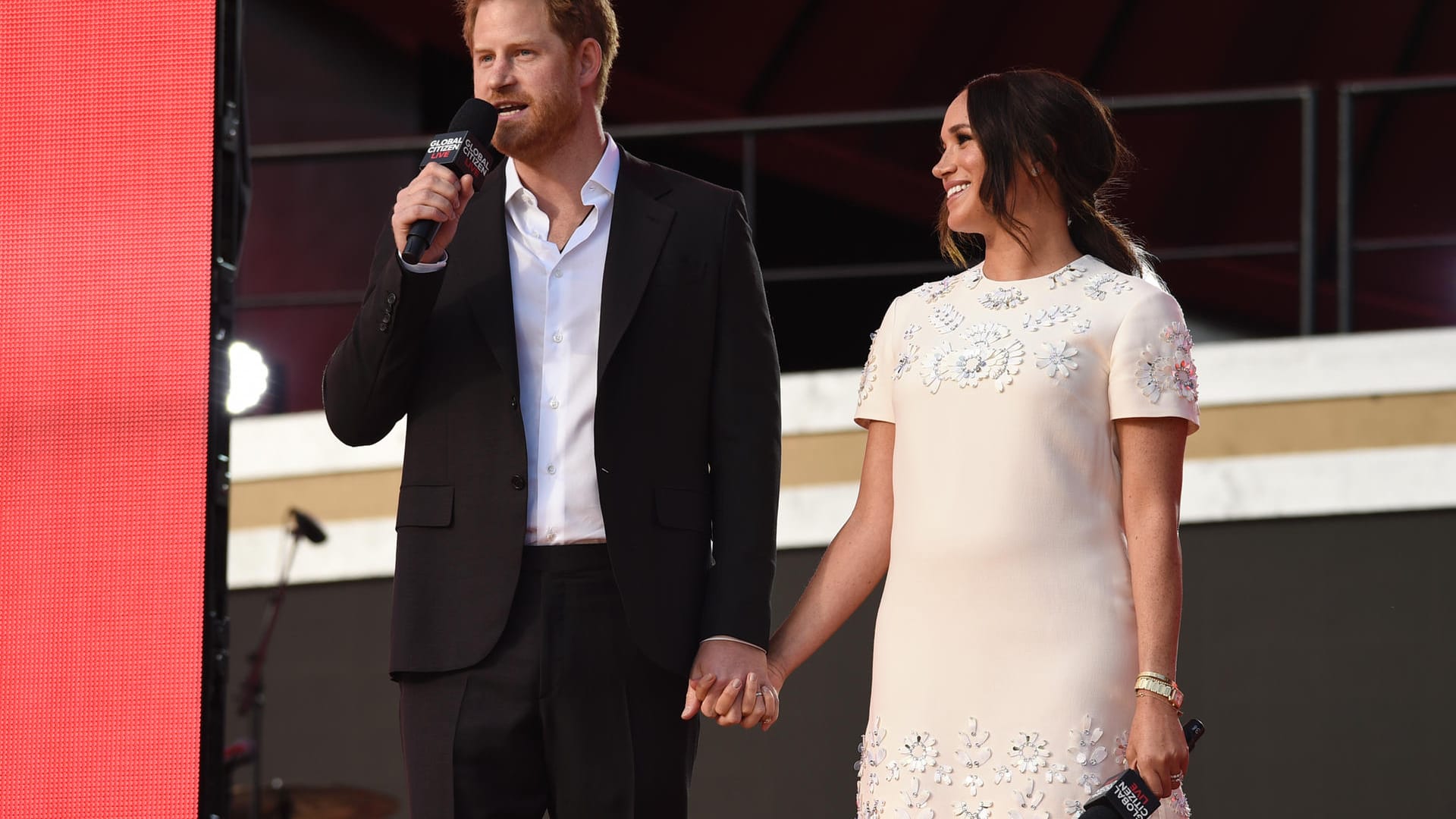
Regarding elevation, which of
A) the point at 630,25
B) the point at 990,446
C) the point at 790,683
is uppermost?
the point at 630,25

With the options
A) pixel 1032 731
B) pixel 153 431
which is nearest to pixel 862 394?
pixel 1032 731

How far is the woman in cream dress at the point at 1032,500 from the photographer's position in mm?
1806

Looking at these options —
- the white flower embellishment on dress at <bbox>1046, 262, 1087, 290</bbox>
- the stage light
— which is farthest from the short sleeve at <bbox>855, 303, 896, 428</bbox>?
the stage light

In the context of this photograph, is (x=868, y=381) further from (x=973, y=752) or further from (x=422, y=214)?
(x=422, y=214)

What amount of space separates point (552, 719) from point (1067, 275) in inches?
32.7

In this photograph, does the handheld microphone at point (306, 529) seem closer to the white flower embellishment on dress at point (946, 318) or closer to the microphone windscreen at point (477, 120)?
the microphone windscreen at point (477, 120)

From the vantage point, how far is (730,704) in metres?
1.92

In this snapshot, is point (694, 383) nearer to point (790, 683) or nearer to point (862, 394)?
point (862, 394)

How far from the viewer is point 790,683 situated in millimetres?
4297

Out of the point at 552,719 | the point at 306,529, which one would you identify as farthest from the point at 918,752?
the point at 306,529

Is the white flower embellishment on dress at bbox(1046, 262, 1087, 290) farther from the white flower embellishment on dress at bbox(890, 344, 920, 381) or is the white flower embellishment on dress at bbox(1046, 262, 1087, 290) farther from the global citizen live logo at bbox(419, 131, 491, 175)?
the global citizen live logo at bbox(419, 131, 491, 175)


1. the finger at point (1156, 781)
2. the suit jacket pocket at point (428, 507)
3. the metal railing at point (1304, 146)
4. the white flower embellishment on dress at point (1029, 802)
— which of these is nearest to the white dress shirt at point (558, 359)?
the suit jacket pocket at point (428, 507)

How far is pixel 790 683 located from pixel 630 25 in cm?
442

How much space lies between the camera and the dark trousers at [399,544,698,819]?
188 centimetres
